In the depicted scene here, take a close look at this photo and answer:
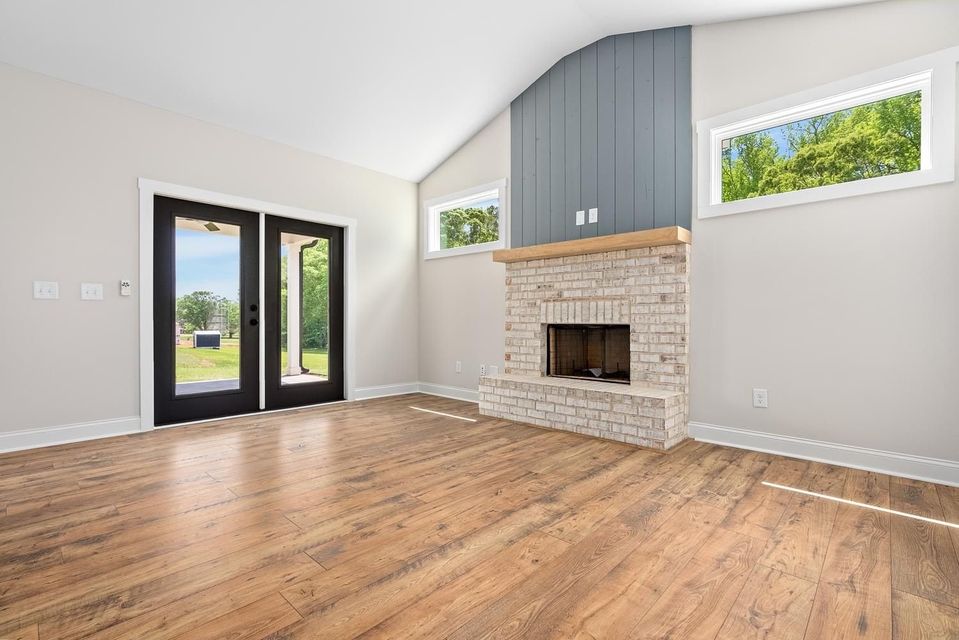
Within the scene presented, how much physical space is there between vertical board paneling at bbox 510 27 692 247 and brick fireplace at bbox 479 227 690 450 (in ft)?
1.01

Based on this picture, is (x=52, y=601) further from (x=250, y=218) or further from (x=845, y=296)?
(x=845, y=296)

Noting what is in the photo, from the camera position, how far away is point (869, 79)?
110 inches

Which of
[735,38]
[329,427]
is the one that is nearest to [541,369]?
[329,427]

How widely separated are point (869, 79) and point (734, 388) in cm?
218

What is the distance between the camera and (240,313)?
171 inches

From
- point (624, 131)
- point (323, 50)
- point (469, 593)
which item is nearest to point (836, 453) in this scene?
point (469, 593)

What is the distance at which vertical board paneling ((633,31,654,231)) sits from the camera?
3744mm

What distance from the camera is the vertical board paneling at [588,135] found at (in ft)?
13.4

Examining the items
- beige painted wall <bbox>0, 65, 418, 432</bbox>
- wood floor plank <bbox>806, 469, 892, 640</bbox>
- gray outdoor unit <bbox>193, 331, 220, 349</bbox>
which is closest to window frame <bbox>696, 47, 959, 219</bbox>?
wood floor plank <bbox>806, 469, 892, 640</bbox>

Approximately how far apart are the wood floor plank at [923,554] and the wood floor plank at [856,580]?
0.03m

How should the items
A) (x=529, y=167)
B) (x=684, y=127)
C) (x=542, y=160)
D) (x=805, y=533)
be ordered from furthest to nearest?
(x=529, y=167), (x=542, y=160), (x=684, y=127), (x=805, y=533)

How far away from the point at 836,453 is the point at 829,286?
1.09m

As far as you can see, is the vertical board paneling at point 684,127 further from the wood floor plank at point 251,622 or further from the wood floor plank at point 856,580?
the wood floor plank at point 251,622

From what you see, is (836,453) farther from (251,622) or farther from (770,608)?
(251,622)
